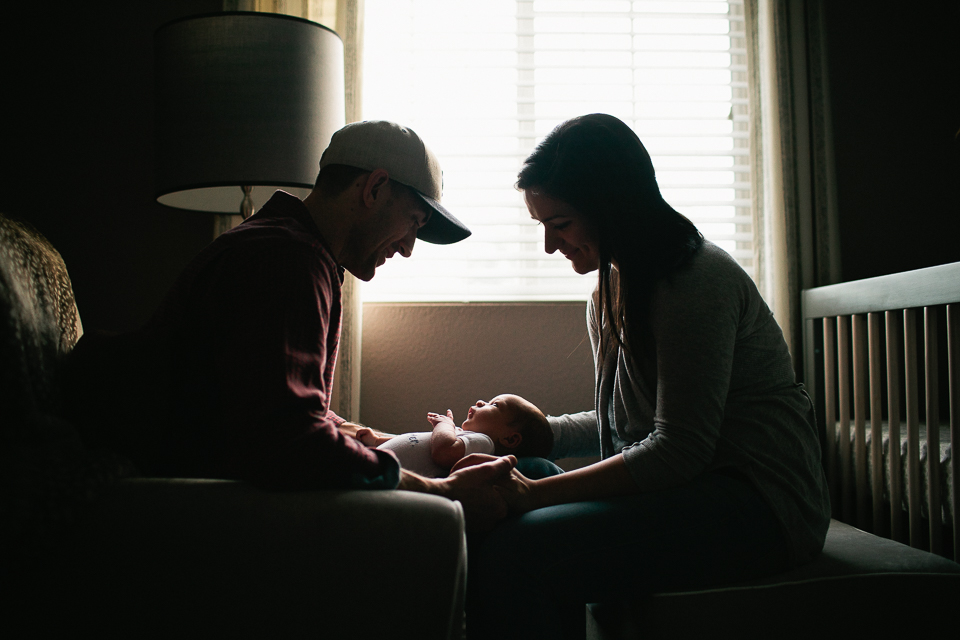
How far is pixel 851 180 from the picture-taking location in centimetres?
222

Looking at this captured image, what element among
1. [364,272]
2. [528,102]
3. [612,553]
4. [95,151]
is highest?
[528,102]

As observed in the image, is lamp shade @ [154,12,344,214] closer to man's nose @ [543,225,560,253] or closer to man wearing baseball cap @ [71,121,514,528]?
man wearing baseball cap @ [71,121,514,528]

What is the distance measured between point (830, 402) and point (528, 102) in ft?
4.76

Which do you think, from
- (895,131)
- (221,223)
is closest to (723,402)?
(221,223)

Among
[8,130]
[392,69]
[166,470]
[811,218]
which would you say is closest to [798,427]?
[166,470]

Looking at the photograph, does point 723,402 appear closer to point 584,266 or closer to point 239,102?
point 584,266

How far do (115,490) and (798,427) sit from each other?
1071 mm

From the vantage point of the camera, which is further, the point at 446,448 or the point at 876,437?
the point at 876,437

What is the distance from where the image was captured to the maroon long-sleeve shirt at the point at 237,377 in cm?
74

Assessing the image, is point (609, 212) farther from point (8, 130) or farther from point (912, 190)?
point (8, 130)

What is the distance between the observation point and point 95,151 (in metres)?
2.09

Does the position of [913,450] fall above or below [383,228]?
below

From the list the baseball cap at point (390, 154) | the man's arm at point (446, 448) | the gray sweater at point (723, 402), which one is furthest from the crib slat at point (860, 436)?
the baseball cap at point (390, 154)

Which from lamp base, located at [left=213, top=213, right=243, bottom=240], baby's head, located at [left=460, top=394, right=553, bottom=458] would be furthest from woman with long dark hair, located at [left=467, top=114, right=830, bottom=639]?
lamp base, located at [left=213, top=213, right=243, bottom=240]
